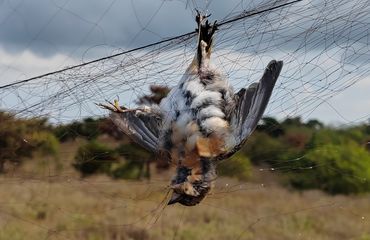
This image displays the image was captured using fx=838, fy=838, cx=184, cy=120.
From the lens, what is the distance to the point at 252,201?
20.4 feet

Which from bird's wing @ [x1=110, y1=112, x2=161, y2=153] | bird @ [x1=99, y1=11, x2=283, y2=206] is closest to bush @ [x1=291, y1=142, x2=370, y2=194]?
bird's wing @ [x1=110, y1=112, x2=161, y2=153]

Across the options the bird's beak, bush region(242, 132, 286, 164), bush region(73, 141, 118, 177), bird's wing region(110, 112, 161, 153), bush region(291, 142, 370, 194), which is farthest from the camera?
bush region(291, 142, 370, 194)

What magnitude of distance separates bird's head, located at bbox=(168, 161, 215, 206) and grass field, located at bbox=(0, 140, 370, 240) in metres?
2.02

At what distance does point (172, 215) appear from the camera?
742 cm

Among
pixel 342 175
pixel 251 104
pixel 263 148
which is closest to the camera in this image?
pixel 251 104

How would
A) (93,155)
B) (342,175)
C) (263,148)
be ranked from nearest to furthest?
(93,155) < (263,148) < (342,175)

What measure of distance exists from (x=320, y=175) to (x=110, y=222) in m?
1.88

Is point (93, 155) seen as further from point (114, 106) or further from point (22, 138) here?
point (114, 106)

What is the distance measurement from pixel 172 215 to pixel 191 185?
4.86m

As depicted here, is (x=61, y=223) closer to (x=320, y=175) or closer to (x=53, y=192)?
(x=53, y=192)

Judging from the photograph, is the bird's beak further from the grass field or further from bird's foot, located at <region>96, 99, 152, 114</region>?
the grass field

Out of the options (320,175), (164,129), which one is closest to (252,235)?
(320,175)

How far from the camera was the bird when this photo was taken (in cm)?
255

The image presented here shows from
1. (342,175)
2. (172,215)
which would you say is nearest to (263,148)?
(342,175)
